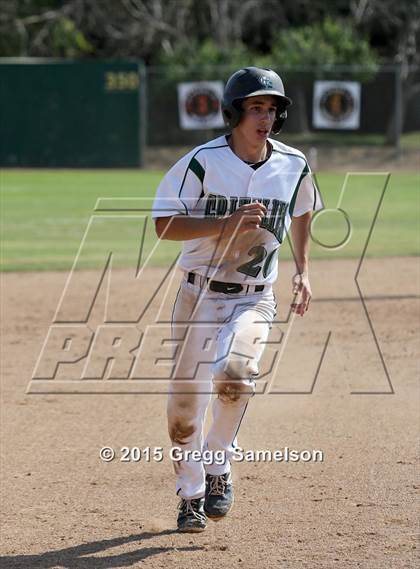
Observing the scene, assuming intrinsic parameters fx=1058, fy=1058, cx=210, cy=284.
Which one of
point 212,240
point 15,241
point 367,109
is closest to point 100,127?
point 367,109

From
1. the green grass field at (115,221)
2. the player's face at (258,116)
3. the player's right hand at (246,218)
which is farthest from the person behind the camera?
the green grass field at (115,221)

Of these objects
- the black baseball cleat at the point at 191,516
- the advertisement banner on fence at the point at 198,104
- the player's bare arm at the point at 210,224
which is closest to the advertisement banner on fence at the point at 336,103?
the advertisement banner on fence at the point at 198,104

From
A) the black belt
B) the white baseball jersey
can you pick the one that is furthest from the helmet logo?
the black belt

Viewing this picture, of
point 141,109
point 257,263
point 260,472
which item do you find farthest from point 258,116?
point 141,109

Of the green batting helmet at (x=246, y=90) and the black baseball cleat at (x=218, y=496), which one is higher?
the green batting helmet at (x=246, y=90)

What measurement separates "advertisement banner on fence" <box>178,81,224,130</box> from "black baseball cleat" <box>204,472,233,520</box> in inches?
1027

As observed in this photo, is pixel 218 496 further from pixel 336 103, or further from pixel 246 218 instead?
pixel 336 103

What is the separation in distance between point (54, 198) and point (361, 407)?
49.9ft

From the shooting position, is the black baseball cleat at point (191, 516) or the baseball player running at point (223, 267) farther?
the black baseball cleat at point (191, 516)

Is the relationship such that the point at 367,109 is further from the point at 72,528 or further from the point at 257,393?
the point at 72,528

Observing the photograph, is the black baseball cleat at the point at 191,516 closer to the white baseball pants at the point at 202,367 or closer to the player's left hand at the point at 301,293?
the white baseball pants at the point at 202,367

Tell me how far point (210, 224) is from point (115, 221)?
1305 cm

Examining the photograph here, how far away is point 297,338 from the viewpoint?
30.4 feet

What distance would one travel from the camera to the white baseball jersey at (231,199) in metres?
4.71
